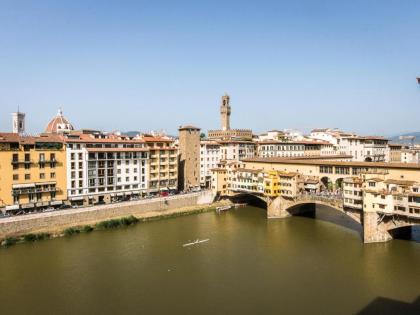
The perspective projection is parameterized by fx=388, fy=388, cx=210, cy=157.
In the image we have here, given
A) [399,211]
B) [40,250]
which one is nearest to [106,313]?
[40,250]

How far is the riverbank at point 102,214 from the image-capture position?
38.4 m

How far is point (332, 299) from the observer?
81.4 ft

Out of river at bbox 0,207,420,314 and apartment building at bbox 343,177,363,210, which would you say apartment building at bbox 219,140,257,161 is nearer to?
river at bbox 0,207,420,314

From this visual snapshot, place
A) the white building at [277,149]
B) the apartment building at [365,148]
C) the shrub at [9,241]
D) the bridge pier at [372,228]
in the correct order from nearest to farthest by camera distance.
→ the bridge pier at [372,228]
the shrub at [9,241]
the white building at [277,149]
the apartment building at [365,148]

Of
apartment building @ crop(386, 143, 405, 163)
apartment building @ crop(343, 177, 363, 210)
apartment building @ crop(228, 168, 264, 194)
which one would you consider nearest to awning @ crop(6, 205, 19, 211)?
apartment building @ crop(228, 168, 264, 194)

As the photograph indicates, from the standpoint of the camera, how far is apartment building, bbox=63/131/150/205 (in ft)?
154

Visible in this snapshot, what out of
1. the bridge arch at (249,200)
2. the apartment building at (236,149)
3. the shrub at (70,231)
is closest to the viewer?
the shrub at (70,231)

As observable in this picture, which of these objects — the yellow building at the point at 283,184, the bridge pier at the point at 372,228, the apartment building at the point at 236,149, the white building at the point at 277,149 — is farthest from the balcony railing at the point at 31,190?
the white building at the point at 277,149

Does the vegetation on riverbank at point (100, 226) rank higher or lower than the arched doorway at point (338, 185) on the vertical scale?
lower

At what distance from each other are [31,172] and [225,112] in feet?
207

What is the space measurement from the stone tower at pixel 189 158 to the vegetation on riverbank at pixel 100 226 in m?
8.40

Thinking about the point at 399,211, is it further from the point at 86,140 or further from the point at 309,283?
the point at 86,140

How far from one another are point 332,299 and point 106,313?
14.1 meters

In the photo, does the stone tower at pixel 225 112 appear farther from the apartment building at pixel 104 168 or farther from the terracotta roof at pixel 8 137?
the terracotta roof at pixel 8 137
